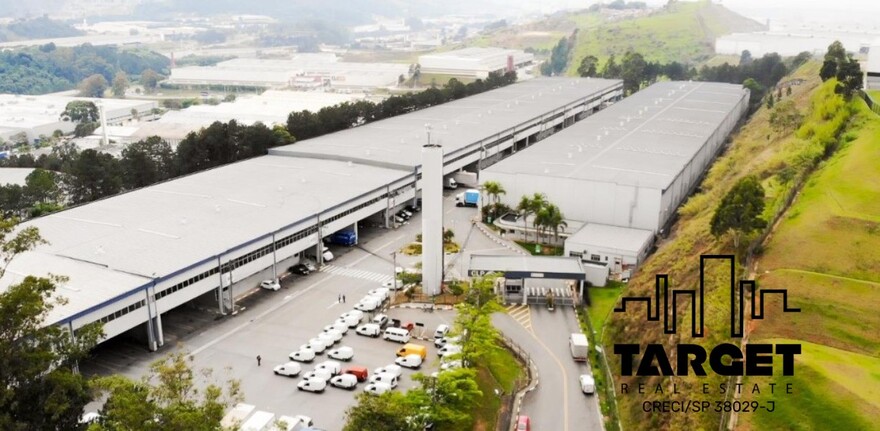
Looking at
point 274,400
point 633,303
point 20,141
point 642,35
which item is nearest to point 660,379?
point 633,303

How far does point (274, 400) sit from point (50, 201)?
26836 mm

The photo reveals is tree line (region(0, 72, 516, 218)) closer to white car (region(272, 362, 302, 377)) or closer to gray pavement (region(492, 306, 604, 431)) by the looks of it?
white car (region(272, 362, 302, 377))

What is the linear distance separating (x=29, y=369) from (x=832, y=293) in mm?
21769

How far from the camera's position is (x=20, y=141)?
75250mm

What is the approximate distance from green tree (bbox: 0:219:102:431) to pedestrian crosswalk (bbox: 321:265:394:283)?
55.1 ft

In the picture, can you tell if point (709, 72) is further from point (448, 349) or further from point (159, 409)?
point (159, 409)

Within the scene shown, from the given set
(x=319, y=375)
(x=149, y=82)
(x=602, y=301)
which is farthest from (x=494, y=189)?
(x=149, y=82)

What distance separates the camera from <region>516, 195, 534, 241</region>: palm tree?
1411 inches

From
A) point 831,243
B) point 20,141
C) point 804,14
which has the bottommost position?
point 20,141

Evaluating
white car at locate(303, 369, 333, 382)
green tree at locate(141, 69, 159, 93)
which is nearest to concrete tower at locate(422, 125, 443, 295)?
white car at locate(303, 369, 333, 382)

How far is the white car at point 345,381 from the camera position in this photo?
22.6 meters

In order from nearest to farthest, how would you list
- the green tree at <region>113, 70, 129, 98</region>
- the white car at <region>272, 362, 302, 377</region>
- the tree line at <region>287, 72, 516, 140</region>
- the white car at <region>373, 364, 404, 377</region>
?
the white car at <region>373, 364, 404, 377</region>
the white car at <region>272, 362, 302, 377</region>
the tree line at <region>287, 72, 516, 140</region>
the green tree at <region>113, 70, 129, 98</region>

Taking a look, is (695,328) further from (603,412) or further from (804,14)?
(804,14)

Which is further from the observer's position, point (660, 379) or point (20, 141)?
point (20, 141)
